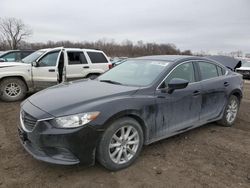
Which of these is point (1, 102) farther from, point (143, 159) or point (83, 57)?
point (143, 159)

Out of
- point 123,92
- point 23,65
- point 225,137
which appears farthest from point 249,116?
point 23,65

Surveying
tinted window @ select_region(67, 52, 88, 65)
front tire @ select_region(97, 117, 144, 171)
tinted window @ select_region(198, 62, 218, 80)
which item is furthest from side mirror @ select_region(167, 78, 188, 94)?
tinted window @ select_region(67, 52, 88, 65)

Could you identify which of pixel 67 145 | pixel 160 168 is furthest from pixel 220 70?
pixel 67 145

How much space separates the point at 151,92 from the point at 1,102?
572 cm

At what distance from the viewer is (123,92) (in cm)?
354

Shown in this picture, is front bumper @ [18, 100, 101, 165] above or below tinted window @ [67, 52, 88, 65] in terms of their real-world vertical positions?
below

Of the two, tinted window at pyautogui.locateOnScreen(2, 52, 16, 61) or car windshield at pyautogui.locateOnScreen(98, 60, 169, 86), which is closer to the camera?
car windshield at pyautogui.locateOnScreen(98, 60, 169, 86)

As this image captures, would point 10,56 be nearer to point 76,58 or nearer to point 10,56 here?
point 10,56

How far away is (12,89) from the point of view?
754 cm

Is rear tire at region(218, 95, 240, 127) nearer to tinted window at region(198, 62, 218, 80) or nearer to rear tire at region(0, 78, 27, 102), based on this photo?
tinted window at region(198, 62, 218, 80)

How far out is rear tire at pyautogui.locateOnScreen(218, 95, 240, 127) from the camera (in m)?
5.33

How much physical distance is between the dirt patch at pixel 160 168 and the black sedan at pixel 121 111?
10.0 inches

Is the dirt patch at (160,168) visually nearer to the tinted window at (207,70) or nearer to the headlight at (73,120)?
the headlight at (73,120)

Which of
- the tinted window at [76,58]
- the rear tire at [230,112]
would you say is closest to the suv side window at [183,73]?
the rear tire at [230,112]
